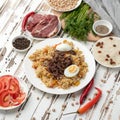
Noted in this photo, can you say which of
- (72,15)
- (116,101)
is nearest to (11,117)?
(116,101)

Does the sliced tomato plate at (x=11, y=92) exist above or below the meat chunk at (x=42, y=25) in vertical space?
below

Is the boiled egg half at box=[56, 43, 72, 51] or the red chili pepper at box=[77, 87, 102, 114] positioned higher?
the boiled egg half at box=[56, 43, 72, 51]

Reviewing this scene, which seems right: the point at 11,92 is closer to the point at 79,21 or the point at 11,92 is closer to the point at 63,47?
the point at 63,47

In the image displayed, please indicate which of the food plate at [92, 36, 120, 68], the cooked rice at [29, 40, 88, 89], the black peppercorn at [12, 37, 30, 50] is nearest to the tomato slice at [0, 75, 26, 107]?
the cooked rice at [29, 40, 88, 89]

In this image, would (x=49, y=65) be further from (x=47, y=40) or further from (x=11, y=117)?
(x=11, y=117)

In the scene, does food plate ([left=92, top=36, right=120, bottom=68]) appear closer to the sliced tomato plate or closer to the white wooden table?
the white wooden table

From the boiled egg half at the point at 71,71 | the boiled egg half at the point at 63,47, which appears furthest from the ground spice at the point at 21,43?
the boiled egg half at the point at 71,71

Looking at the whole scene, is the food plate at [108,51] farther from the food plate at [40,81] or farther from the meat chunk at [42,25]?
the meat chunk at [42,25]
